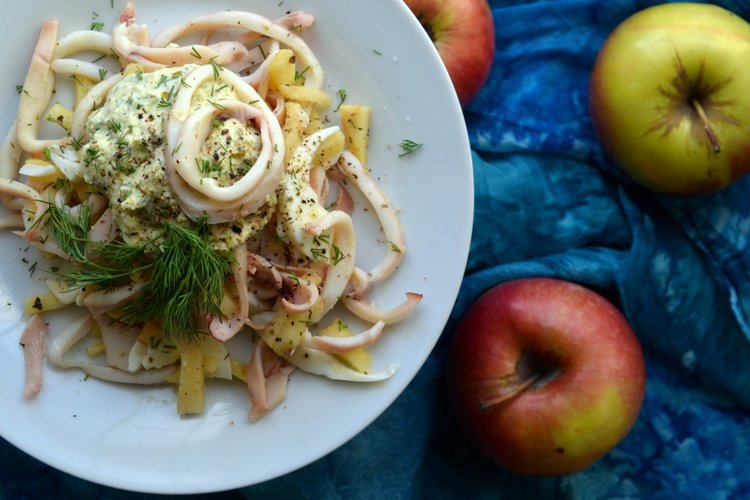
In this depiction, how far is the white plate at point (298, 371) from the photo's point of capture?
194 centimetres

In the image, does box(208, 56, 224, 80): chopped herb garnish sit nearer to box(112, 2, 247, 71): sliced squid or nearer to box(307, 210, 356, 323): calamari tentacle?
box(112, 2, 247, 71): sliced squid

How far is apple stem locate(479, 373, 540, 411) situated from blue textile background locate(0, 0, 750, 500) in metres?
0.32

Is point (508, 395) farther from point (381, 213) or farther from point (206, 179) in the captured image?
point (206, 179)

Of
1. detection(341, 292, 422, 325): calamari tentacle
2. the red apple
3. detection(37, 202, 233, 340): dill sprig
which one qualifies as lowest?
detection(341, 292, 422, 325): calamari tentacle

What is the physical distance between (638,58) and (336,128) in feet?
2.94

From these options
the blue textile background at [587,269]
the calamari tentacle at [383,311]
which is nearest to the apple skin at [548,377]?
the blue textile background at [587,269]

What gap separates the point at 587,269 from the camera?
2389 millimetres

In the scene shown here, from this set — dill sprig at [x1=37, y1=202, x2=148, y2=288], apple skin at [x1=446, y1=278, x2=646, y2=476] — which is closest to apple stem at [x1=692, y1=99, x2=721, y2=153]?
apple skin at [x1=446, y1=278, x2=646, y2=476]

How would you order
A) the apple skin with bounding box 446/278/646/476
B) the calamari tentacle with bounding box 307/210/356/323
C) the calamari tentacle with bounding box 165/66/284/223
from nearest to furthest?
the calamari tentacle with bounding box 165/66/284/223, the calamari tentacle with bounding box 307/210/356/323, the apple skin with bounding box 446/278/646/476

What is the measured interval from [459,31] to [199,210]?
93cm

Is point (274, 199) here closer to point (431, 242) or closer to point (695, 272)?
point (431, 242)

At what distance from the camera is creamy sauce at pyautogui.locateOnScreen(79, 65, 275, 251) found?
1781 millimetres

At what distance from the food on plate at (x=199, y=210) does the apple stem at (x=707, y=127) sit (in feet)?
2.97

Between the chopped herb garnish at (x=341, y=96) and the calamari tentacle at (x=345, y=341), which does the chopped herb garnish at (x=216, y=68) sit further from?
the calamari tentacle at (x=345, y=341)
